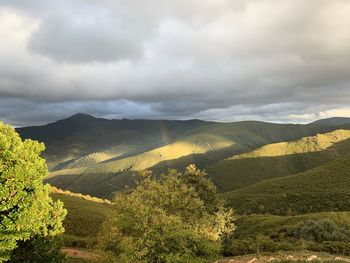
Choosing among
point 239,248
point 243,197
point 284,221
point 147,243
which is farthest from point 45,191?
point 243,197

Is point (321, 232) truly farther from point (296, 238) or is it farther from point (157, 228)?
point (157, 228)

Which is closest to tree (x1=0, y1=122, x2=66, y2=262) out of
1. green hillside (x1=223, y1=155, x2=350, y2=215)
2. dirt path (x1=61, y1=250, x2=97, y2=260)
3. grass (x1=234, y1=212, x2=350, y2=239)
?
dirt path (x1=61, y1=250, x2=97, y2=260)

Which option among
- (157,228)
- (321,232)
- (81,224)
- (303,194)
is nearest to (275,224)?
(321,232)

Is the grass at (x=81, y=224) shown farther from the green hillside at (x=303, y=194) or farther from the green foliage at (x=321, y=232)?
the green hillside at (x=303, y=194)

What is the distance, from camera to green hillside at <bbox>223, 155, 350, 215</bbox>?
118m

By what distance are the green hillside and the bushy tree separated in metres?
92.7

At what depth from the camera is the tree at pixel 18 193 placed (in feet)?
72.8

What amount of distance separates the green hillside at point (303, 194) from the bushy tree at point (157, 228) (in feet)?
304

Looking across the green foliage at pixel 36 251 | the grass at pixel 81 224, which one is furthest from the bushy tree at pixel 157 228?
the grass at pixel 81 224

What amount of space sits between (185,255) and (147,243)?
3.22m

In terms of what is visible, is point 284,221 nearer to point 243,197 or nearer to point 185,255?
point 185,255

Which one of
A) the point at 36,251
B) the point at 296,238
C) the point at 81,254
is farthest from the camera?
the point at 81,254

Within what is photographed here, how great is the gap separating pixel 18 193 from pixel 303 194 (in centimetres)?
12751

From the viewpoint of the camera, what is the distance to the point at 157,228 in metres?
28.5
